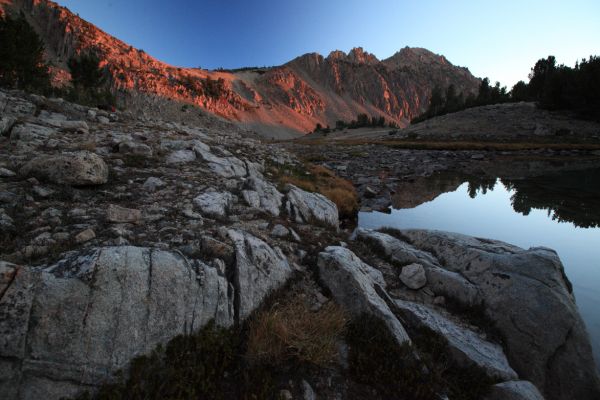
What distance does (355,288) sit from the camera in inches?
203

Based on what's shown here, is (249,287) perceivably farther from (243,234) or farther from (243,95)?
(243,95)

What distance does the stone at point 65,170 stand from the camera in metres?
6.53

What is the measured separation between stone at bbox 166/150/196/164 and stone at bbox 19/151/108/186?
11.2ft

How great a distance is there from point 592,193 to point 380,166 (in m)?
16.8

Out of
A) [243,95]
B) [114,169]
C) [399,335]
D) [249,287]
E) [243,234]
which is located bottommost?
[399,335]

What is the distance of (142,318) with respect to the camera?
357 cm

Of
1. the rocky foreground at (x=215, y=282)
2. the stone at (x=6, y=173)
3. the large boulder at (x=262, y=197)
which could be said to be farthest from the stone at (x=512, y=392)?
the stone at (x=6, y=173)

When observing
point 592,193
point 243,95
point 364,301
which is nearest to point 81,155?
point 364,301

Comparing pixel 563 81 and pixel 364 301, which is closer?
pixel 364 301

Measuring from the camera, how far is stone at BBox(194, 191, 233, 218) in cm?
705

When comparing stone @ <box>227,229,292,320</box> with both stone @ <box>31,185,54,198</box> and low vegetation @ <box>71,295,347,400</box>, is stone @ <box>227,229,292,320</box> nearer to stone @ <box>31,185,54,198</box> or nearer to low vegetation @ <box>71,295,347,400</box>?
low vegetation @ <box>71,295,347,400</box>

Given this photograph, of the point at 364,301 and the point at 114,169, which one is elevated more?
the point at 114,169

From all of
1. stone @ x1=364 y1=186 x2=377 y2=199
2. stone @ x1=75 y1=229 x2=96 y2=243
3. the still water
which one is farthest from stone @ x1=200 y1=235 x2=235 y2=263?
stone @ x1=364 y1=186 x2=377 y2=199

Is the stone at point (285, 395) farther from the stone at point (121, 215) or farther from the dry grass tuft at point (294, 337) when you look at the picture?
the stone at point (121, 215)
